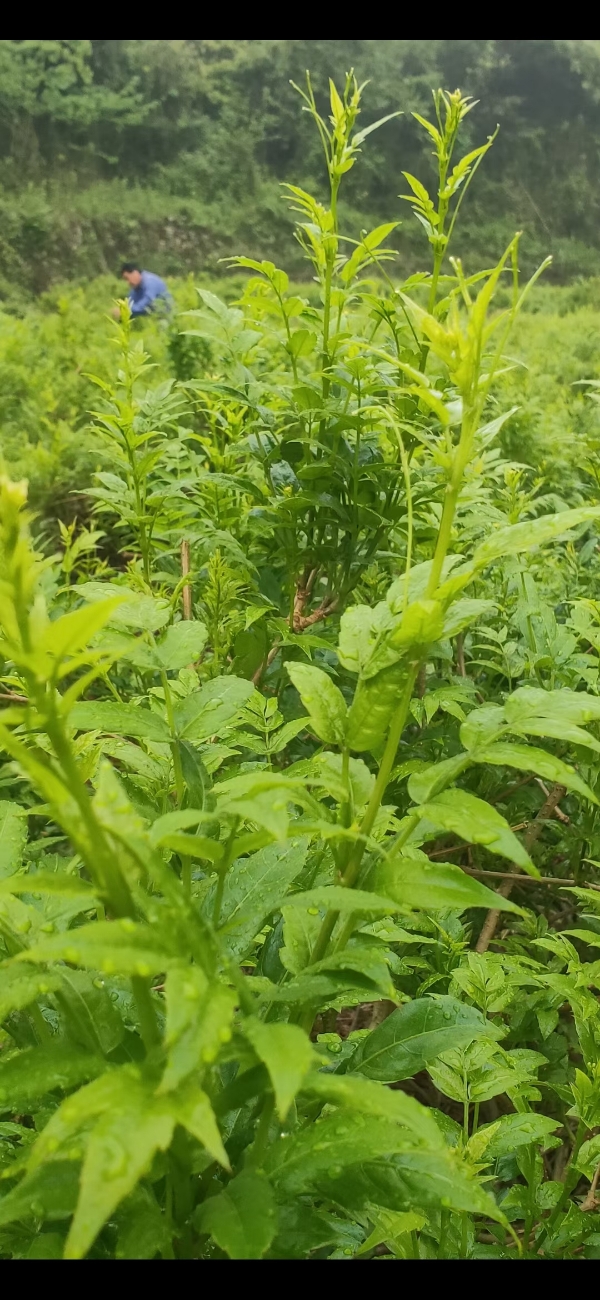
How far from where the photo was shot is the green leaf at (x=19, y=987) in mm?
420

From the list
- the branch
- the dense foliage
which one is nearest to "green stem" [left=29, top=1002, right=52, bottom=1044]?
the branch

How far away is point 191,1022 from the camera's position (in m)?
0.34

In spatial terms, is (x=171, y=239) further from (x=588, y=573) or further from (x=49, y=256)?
(x=588, y=573)

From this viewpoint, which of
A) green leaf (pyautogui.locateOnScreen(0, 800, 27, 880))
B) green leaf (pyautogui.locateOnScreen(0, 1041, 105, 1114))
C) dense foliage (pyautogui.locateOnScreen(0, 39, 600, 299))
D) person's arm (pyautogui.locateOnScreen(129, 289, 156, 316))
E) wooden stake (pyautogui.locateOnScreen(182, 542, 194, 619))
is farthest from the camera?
dense foliage (pyautogui.locateOnScreen(0, 39, 600, 299))

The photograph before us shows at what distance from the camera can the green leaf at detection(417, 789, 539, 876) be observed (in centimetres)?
41

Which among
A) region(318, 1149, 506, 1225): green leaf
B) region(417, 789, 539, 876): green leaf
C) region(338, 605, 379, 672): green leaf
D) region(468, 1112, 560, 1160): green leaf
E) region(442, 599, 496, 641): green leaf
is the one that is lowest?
region(468, 1112, 560, 1160): green leaf

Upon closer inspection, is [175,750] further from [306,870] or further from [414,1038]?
[414,1038]

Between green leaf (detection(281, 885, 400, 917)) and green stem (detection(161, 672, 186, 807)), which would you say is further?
green stem (detection(161, 672, 186, 807))

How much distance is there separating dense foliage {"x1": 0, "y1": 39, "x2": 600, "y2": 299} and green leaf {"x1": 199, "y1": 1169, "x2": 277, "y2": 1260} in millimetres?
10234

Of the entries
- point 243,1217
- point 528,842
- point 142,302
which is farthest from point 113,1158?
point 142,302

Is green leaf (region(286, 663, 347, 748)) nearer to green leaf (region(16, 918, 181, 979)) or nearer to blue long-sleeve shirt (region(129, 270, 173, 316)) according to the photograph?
green leaf (region(16, 918, 181, 979))
